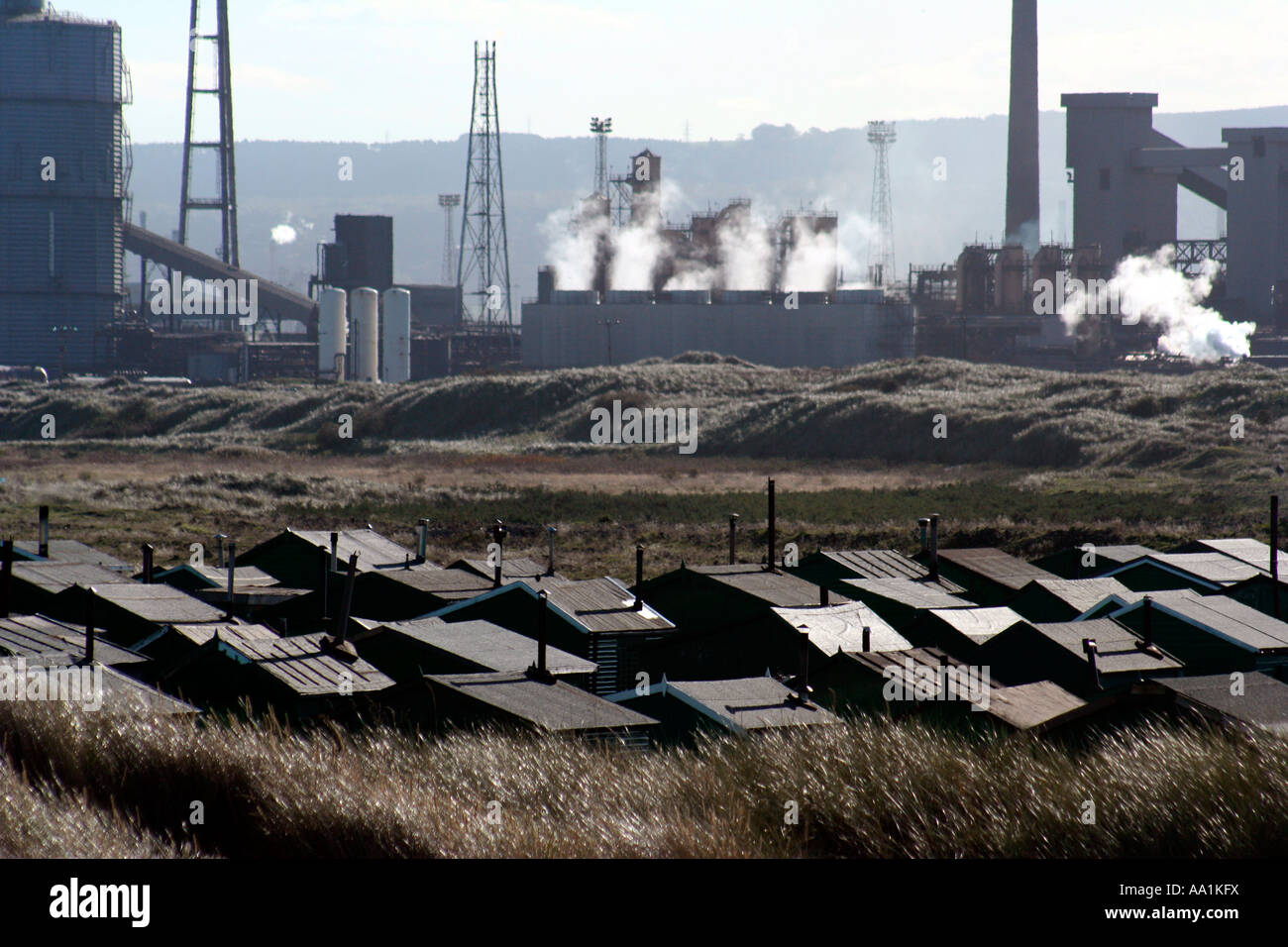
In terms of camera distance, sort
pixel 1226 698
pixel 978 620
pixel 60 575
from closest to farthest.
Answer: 1. pixel 1226 698
2. pixel 978 620
3. pixel 60 575

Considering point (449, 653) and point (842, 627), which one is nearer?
point (449, 653)

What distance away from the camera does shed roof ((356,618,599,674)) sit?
17141 mm

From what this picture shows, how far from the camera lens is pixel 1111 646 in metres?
18.2

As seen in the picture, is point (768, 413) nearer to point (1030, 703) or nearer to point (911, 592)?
point (911, 592)

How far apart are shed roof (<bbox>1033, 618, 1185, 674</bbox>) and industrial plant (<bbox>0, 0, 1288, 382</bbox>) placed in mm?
76756

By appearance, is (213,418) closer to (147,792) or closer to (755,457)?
(755,457)

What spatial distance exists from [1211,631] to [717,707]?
7150 mm

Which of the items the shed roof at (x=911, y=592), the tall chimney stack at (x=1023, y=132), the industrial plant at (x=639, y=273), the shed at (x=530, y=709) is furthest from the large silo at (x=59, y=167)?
the shed at (x=530, y=709)

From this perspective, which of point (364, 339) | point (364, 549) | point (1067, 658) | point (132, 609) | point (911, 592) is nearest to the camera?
point (1067, 658)

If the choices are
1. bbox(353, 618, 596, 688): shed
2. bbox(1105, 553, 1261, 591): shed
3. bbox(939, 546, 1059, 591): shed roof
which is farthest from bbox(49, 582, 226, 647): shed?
bbox(1105, 553, 1261, 591): shed

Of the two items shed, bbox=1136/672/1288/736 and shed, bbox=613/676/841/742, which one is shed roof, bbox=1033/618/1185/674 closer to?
shed, bbox=1136/672/1288/736

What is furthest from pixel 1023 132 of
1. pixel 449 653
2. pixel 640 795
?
pixel 640 795

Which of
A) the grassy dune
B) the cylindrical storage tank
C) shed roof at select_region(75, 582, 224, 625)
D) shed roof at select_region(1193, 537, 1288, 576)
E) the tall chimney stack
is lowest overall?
shed roof at select_region(75, 582, 224, 625)

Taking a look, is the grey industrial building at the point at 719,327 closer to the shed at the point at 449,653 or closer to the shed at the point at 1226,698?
the shed at the point at 449,653
